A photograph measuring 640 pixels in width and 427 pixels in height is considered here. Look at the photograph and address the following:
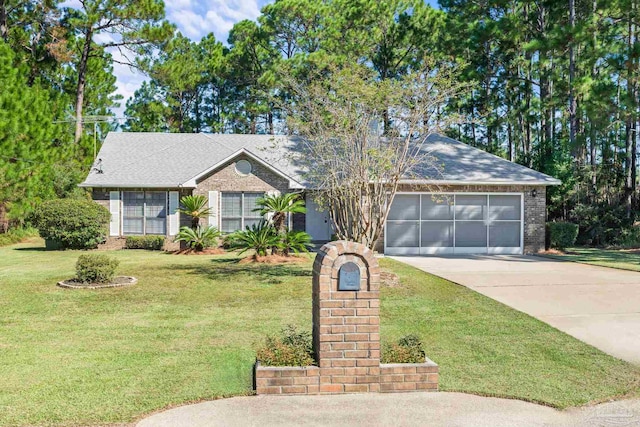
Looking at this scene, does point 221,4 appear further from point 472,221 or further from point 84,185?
point 472,221

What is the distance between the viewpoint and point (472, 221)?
66.5 feet

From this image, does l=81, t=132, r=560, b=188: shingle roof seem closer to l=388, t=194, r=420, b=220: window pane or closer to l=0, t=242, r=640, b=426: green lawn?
l=388, t=194, r=420, b=220: window pane

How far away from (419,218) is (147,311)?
476 inches

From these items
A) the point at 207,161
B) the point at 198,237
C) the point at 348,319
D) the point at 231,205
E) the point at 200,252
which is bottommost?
the point at 200,252

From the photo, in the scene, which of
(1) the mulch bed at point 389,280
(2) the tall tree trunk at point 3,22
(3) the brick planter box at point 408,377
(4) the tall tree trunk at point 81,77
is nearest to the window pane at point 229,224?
(1) the mulch bed at point 389,280

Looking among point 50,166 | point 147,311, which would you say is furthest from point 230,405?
point 50,166

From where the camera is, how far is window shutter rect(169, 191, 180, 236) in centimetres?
2169

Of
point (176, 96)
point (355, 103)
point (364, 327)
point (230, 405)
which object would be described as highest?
point (176, 96)

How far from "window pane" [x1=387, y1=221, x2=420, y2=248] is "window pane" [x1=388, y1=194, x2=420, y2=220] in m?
0.24

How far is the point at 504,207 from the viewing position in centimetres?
2038

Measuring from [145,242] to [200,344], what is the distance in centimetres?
1469

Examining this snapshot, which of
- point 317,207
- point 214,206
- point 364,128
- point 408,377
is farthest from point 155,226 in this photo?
point 408,377

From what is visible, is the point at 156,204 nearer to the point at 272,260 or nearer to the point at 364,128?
the point at 272,260

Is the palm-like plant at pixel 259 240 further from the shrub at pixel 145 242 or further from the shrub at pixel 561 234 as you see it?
the shrub at pixel 561 234
